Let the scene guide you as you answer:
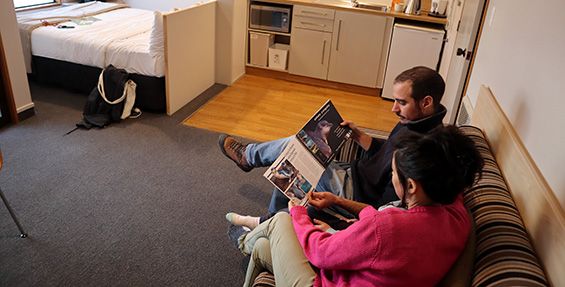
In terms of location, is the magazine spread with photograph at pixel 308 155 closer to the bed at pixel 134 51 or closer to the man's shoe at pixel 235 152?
the man's shoe at pixel 235 152

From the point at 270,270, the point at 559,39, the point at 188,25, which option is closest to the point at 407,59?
the point at 188,25

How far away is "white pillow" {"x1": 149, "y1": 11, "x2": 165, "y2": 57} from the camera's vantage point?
3381 mm

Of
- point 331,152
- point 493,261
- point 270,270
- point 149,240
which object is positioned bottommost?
point 149,240

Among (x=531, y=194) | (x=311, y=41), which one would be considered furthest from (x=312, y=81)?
(x=531, y=194)

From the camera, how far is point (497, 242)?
1.20 metres

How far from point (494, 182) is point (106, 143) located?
262 cm

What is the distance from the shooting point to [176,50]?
3572mm

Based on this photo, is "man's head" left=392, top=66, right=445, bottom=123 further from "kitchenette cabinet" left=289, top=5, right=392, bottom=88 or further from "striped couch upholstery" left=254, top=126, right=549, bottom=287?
"kitchenette cabinet" left=289, top=5, right=392, bottom=88

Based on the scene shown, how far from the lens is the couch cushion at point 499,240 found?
107 cm

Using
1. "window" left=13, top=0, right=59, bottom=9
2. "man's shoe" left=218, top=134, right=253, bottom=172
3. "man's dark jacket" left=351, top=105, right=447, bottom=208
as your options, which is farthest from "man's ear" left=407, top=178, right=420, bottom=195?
"window" left=13, top=0, right=59, bottom=9

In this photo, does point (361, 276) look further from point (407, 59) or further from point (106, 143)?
point (407, 59)

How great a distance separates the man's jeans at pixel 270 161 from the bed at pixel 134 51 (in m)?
1.52

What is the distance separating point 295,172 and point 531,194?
0.89 m

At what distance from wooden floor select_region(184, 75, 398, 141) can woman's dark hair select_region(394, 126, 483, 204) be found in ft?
7.75
